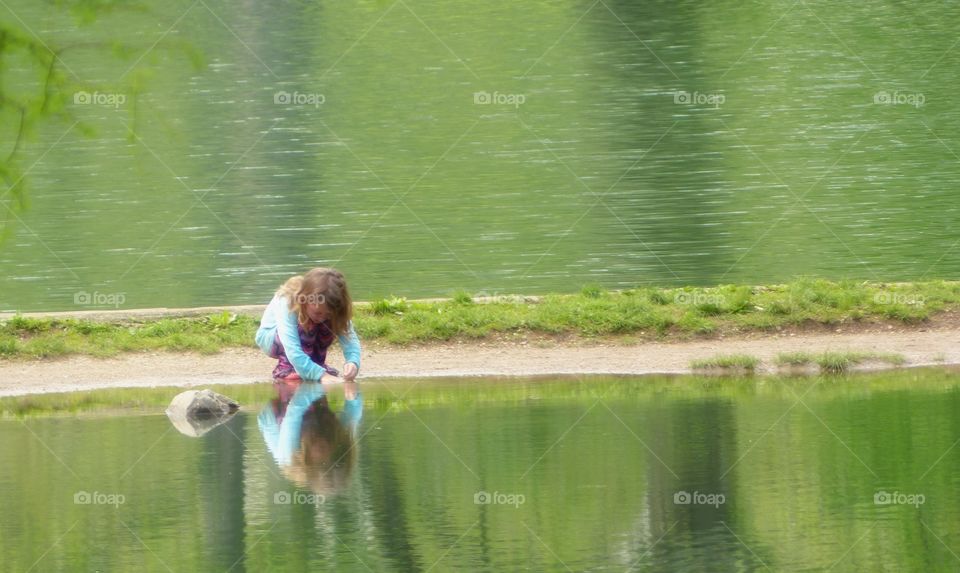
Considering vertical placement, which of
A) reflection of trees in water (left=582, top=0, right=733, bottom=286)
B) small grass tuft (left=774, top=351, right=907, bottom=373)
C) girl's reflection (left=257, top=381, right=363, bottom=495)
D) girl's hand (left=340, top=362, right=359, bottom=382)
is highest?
reflection of trees in water (left=582, top=0, right=733, bottom=286)

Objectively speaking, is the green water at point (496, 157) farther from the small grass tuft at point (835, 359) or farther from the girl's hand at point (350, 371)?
the small grass tuft at point (835, 359)

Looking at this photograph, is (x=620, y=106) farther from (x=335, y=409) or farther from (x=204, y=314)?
(x=335, y=409)

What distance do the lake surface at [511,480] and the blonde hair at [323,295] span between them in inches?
22.0

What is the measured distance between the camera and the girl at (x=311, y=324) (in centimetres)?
1035

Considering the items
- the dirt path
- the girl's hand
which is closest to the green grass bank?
the dirt path

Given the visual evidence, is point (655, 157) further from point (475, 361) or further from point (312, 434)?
point (312, 434)

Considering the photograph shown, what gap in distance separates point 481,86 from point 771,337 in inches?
745

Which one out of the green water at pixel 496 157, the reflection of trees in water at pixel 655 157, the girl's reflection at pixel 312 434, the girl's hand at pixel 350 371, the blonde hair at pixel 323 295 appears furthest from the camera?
the reflection of trees in water at pixel 655 157

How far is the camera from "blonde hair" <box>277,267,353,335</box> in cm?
1029

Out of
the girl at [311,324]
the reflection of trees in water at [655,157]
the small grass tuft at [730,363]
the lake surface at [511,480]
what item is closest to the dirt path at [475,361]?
the small grass tuft at [730,363]

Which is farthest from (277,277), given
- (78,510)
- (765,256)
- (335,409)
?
(78,510)

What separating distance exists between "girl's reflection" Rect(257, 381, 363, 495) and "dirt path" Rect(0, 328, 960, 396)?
94 cm

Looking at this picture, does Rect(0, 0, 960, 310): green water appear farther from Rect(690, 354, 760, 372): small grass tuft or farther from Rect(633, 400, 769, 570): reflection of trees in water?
Rect(690, 354, 760, 372): small grass tuft

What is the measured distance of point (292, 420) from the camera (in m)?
10.0
